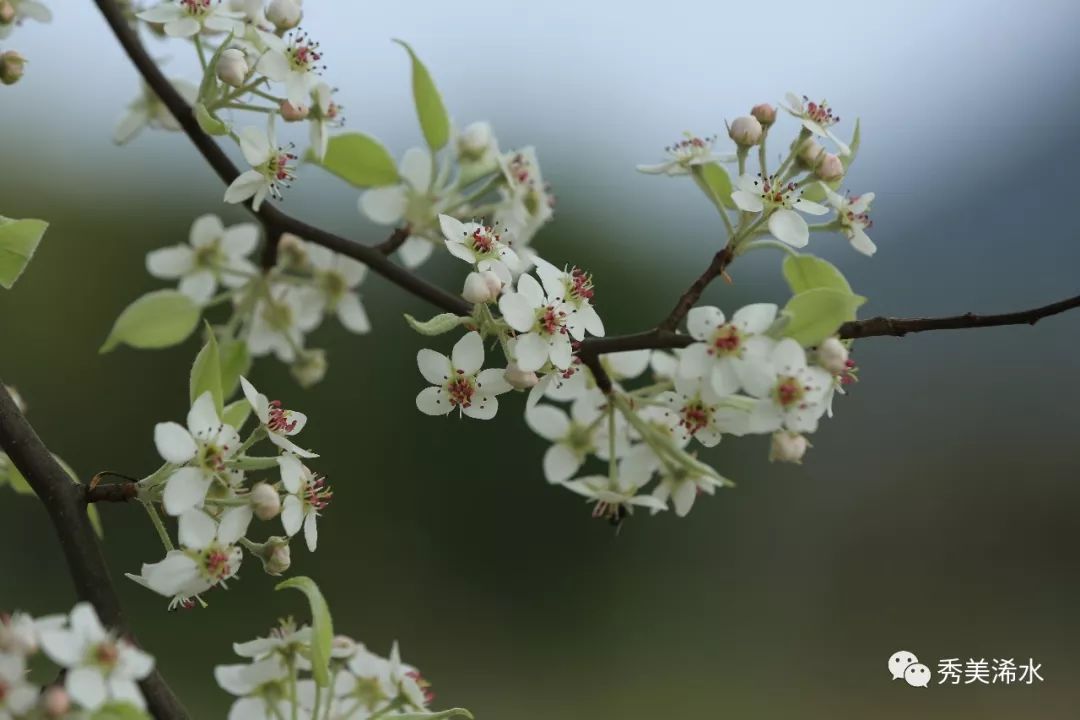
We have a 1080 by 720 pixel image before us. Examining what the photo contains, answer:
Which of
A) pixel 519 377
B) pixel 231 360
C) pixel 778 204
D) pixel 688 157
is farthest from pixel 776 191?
pixel 231 360

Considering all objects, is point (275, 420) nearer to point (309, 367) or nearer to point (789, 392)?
point (789, 392)

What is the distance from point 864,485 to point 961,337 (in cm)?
104

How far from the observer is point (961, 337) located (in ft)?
23.3

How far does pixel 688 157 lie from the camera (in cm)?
96

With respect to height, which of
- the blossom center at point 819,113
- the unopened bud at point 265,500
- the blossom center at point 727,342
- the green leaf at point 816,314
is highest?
the blossom center at point 819,113

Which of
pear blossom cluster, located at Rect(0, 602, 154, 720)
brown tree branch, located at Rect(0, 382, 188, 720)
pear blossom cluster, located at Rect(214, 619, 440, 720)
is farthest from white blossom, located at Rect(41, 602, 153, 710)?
pear blossom cluster, located at Rect(214, 619, 440, 720)

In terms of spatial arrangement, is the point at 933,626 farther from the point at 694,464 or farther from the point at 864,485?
the point at 694,464

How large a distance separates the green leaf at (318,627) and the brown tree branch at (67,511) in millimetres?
86

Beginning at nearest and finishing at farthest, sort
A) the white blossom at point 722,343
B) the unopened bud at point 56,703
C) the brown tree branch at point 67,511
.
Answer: the unopened bud at point 56,703 < the brown tree branch at point 67,511 < the white blossom at point 722,343

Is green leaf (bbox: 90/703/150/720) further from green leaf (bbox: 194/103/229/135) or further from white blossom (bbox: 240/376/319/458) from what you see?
green leaf (bbox: 194/103/229/135)

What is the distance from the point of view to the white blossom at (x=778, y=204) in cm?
83

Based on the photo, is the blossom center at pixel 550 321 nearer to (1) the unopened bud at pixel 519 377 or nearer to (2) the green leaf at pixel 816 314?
(1) the unopened bud at pixel 519 377

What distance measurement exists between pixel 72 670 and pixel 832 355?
49 centimetres

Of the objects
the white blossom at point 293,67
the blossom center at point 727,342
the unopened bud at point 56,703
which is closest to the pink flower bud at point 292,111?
the white blossom at point 293,67
